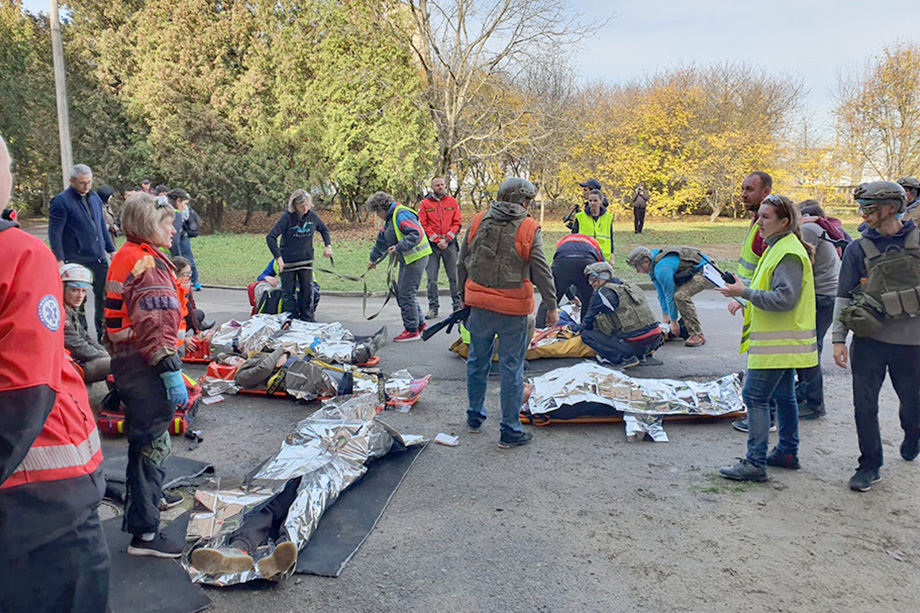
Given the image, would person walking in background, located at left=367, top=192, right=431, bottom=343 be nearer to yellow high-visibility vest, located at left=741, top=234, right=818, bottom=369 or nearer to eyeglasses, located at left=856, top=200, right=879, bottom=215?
yellow high-visibility vest, located at left=741, top=234, right=818, bottom=369

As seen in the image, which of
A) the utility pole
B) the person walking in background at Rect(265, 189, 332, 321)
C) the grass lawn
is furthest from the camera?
the grass lawn

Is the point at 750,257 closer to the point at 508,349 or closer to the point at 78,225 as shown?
the point at 508,349

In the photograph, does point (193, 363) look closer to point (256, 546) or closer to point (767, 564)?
point (256, 546)

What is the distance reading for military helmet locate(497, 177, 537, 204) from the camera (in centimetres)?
481

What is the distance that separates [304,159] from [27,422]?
2279cm

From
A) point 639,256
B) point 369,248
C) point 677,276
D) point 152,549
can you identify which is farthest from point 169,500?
point 369,248

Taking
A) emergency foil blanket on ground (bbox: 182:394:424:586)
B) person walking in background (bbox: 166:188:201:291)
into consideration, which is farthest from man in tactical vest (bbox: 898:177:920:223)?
person walking in background (bbox: 166:188:201:291)

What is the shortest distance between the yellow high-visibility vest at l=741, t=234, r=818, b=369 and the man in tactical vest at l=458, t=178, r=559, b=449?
4.82ft

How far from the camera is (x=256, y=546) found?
3.24 meters

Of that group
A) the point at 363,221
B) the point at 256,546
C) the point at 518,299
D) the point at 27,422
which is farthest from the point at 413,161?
the point at 27,422

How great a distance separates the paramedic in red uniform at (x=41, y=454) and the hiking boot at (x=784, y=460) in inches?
163

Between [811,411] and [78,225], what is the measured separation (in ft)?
25.6

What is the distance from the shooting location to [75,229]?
7242mm

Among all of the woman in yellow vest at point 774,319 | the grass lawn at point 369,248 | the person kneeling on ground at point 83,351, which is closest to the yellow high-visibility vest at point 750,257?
the woman in yellow vest at point 774,319
